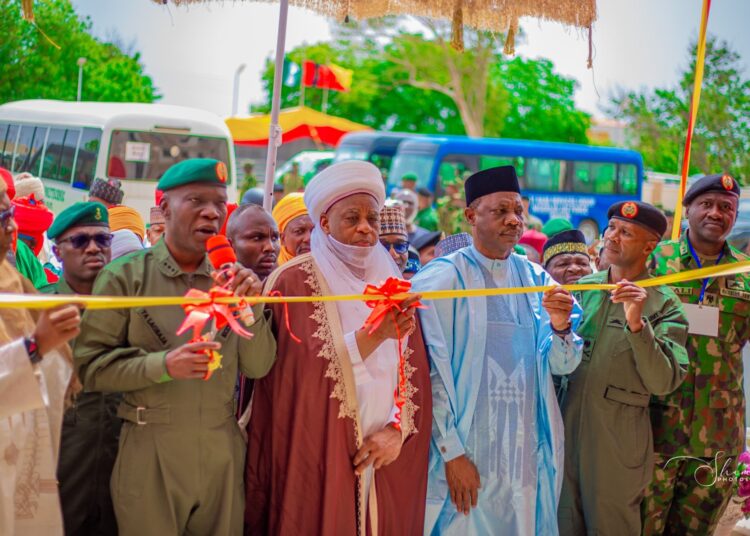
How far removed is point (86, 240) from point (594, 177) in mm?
25245

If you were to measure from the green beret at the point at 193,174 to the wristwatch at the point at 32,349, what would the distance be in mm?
925

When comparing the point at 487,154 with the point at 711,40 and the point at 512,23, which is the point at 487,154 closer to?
the point at 711,40

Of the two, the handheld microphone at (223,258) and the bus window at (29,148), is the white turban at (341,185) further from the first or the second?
the bus window at (29,148)

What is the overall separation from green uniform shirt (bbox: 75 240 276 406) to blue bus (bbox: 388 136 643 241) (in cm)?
2136

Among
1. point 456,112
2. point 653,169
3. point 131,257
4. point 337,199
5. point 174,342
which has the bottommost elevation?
point 174,342

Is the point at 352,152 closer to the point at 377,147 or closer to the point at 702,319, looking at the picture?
the point at 377,147

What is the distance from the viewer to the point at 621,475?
4.32 m

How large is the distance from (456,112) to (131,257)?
1882 inches

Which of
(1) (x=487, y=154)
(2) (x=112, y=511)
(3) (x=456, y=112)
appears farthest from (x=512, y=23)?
(3) (x=456, y=112)

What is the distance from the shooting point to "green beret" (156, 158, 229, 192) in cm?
344

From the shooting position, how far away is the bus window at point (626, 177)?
91.8 ft

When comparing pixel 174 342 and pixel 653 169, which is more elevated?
pixel 653 169

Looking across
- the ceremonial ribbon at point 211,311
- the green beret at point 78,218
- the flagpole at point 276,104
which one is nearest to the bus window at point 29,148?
the flagpole at point 276,104

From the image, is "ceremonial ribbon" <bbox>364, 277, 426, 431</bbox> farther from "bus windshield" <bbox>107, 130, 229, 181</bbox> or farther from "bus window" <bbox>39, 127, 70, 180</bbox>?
"bus window" <bbox>39, 127, 70, 180</bbox>
